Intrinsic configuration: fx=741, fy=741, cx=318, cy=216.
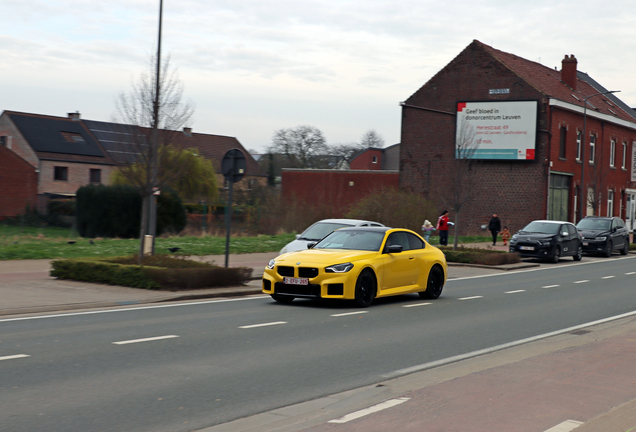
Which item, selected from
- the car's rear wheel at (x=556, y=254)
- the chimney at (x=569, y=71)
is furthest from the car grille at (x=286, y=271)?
the chimney at (x=569, y=71)

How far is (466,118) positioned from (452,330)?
37.1 metres

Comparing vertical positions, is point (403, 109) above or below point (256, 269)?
above

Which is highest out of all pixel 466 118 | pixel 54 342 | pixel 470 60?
pixel 470 60

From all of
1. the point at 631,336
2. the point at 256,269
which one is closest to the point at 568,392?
the point at 631,336

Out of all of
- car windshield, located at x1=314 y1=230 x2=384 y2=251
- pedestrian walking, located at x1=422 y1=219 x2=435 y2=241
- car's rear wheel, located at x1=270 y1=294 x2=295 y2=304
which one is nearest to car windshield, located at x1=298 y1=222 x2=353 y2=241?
car windshield, located at x1=314 y1=230 x2=384 y2=251

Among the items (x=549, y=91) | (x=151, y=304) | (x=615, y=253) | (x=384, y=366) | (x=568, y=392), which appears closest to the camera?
(x=568, y=392)

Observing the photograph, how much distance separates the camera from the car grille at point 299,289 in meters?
12.3

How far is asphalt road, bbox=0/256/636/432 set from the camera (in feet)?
19.1

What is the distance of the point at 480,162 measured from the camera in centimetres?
4562

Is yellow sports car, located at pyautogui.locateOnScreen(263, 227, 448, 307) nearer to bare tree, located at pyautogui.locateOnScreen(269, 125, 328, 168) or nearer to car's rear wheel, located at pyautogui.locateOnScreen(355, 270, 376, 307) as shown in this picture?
car's rear wheel, located at pyautogui.locateOnScreen(355, 270, 376, 307)

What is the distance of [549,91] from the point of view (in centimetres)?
4559

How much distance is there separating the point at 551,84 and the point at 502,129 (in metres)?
6.32

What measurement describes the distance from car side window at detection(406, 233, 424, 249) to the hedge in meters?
3.55

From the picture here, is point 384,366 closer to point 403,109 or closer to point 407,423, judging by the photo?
point 407,423
